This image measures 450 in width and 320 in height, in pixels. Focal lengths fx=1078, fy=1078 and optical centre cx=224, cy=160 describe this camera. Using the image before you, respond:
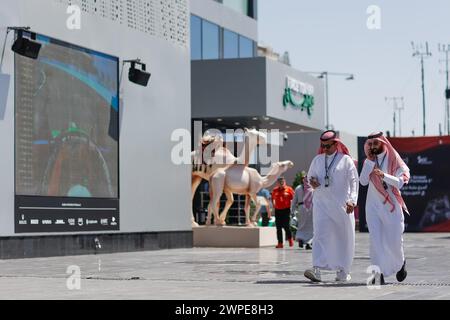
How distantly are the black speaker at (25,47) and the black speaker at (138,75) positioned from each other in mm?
3954

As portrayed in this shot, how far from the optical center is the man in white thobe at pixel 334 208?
1308cm

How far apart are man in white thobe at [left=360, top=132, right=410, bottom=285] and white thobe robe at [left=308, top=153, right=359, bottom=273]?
0.78 feet

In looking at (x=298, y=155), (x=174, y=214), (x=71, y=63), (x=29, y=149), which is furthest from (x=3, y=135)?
(x=298, y=155)

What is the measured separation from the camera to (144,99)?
2386 cm

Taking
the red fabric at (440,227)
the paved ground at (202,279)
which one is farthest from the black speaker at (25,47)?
the red fabric at (440,227)

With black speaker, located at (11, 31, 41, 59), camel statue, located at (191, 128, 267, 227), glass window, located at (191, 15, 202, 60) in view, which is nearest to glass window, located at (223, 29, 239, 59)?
glass window, located at (191, 15, 202, 60)

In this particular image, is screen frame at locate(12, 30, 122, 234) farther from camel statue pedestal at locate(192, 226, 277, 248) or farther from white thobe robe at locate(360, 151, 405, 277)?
white thobe robe at locate(360, 151, 405, 277)

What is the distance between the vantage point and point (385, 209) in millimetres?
12836

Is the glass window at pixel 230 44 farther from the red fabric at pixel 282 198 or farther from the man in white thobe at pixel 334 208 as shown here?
the man in white thobe at pixel 334 208

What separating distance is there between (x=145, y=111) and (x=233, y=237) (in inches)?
186

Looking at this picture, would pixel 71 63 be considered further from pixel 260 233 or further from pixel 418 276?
pixel 418 276

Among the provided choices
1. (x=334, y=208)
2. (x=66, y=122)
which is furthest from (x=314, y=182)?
(x=66, y=122)

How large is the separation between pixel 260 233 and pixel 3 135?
930 centimetres

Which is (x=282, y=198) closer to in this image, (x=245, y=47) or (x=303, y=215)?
(x=303, y=215)
